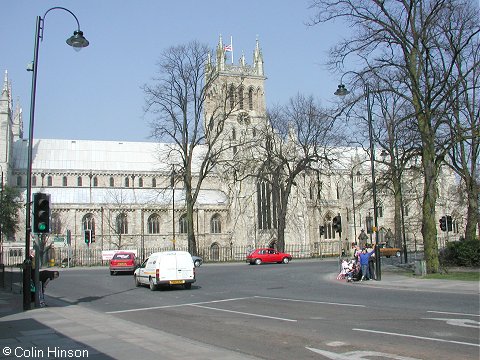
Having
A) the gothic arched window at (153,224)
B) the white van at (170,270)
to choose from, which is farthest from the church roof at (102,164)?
the white van at (170,270)

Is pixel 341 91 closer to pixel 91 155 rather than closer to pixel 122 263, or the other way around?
pixel 122 263

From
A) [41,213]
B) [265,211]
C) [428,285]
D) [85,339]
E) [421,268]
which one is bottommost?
[428,285]

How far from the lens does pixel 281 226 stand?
5144 cm

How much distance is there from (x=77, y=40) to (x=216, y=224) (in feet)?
194

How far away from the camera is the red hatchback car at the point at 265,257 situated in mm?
46531

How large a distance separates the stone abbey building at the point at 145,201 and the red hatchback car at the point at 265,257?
17.4 m

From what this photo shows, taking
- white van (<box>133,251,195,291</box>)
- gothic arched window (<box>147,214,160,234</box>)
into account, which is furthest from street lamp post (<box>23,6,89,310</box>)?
gothic arched window (<box>147,214,160,234</box>)

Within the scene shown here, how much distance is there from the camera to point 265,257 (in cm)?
4684

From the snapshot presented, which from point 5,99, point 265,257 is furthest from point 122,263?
point 5,99

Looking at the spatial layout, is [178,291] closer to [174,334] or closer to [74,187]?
[174,334]

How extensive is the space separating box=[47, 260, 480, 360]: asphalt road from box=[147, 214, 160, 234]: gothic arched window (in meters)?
49.0

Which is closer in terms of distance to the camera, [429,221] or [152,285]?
[152,285]

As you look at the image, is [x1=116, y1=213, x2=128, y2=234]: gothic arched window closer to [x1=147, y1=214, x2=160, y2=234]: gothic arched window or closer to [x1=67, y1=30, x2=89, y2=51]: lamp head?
[x1=147, y1=214, x2=160, y2=234]: gothic arched window

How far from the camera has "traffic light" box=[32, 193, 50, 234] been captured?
48.3 feet
